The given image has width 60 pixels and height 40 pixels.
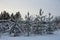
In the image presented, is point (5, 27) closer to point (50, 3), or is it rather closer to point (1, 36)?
point (1, 36)

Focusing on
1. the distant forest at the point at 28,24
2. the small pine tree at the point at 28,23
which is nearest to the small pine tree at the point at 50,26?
the distant forest at the point at 28,24

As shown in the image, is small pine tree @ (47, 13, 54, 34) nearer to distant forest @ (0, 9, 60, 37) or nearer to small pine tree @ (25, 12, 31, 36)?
distant forest @ (0, 9, 60, 37)

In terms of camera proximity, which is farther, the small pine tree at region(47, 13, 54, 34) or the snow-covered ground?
the small pine tree at region(47, 13, 54, 34)

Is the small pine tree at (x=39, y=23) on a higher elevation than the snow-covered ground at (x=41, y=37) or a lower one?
higher

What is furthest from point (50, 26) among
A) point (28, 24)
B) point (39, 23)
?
point (28, 24)

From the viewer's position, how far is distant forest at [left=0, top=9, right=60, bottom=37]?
1.87 m

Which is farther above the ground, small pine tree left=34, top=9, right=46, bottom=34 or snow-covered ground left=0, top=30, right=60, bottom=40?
small pine tree left=34, top=9, right=46, bottom=34

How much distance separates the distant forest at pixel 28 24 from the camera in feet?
6.15

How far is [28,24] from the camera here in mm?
1947

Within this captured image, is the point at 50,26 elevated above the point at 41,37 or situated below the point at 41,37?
above

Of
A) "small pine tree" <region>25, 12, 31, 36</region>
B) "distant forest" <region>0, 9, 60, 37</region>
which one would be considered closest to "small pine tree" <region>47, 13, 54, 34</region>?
"distant forest" <region>0, 9, 60, 37</region>

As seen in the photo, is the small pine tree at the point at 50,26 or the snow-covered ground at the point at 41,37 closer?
the snow-covered ground at the point at 41,37

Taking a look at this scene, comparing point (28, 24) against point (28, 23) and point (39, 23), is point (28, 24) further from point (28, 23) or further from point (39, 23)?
point (39, 23)

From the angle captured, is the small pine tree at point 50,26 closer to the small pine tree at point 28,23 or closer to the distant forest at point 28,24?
the distant forest at point 28,24
